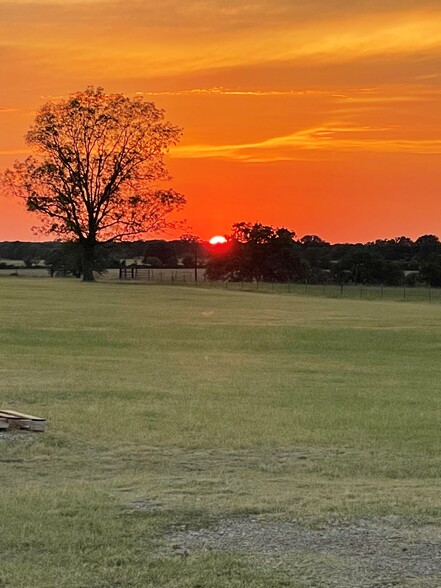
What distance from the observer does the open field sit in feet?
23.4

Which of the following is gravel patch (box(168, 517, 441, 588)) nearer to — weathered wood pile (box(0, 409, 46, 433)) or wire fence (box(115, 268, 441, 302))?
weathered wood pile (box(0, 409, 46, 433))

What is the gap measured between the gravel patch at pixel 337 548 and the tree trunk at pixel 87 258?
76.0m

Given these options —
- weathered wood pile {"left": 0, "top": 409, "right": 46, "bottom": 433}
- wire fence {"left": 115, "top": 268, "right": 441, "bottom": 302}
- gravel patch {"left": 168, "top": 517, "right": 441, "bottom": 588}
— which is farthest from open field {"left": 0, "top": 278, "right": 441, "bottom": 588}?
wire fence {"left": 115, "top": 268, "right": 441, "bottom": 302}

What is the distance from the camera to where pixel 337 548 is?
753 cm

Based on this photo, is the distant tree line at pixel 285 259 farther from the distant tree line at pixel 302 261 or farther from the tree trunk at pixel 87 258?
the tree trunk at pixel 87 258

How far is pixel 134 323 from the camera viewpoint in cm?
3988

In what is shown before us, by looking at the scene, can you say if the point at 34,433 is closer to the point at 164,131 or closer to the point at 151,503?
the point at 151,503

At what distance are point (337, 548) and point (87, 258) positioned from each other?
7800 centimetres

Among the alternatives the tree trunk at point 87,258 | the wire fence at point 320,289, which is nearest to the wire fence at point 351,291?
the wire fence at point 320,289

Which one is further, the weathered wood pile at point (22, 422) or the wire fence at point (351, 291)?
the wire fence at point (351, 291)

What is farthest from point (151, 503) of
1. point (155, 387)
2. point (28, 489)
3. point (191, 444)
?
point (155, 387)

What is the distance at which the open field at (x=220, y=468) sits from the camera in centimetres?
714

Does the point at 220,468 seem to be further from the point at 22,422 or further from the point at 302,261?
the point at 302,261

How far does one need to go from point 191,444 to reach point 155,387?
676cm
